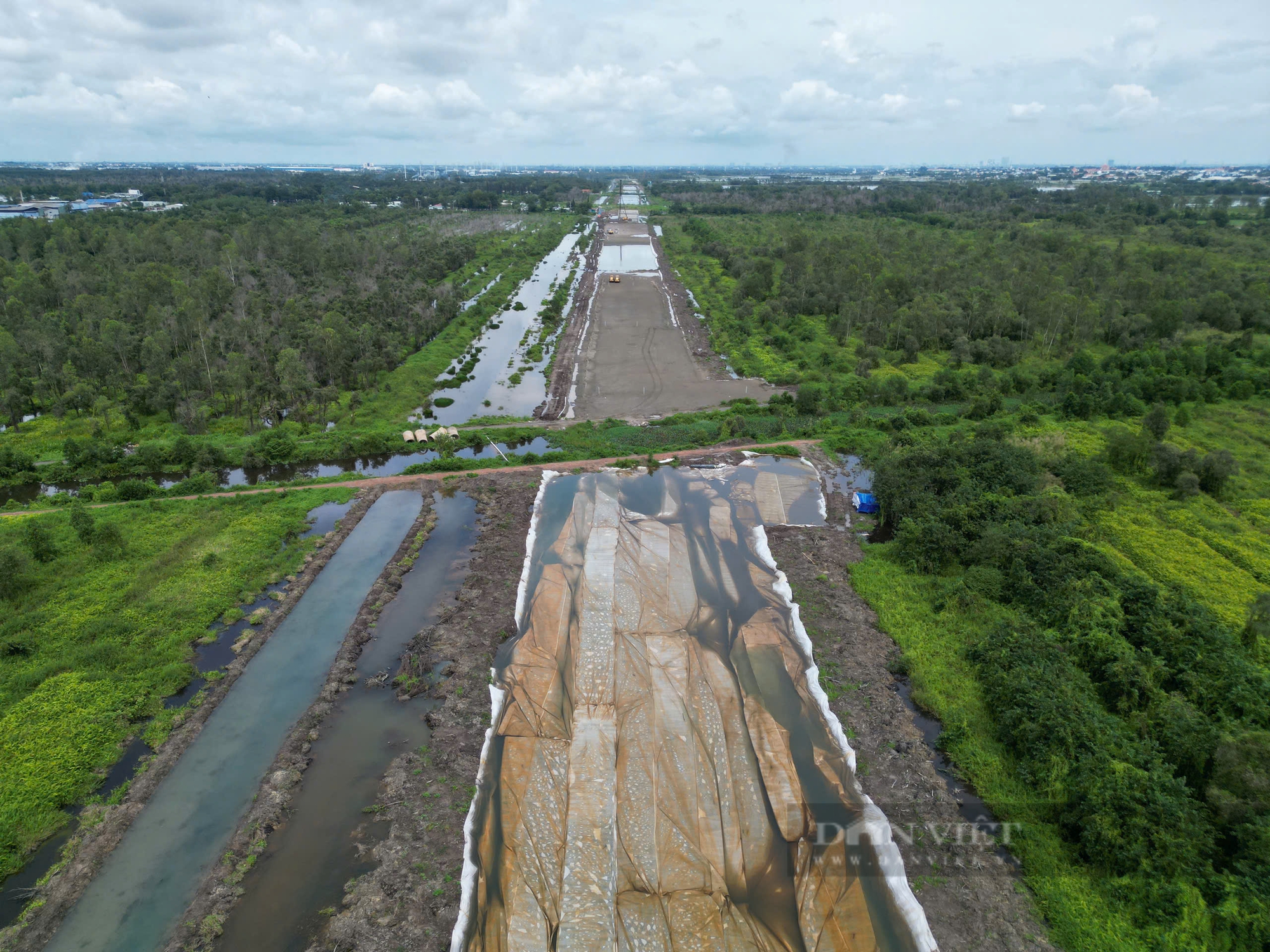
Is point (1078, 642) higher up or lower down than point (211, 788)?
higher up

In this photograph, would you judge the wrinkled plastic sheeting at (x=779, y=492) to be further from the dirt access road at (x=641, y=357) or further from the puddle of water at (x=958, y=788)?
the dirt access road at (x=641, y=357)

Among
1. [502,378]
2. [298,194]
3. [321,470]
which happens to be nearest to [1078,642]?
[321,470]

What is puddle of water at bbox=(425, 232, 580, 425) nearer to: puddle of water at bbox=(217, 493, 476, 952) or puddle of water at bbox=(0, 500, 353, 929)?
puddle of water at bbox=(0, 500, 353, 929)

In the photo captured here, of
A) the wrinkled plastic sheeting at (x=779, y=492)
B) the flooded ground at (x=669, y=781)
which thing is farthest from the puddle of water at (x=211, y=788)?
the wrinkled plastic sheeting at (x=779, y=492)

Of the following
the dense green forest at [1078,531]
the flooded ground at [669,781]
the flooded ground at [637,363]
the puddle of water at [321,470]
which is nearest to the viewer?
the flooded ground at [669,781]

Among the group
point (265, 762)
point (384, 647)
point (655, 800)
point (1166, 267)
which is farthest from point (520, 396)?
point (1166, 267)

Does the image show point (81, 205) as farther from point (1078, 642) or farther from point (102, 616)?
point (1078, 642)

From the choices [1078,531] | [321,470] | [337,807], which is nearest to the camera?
[337,807]

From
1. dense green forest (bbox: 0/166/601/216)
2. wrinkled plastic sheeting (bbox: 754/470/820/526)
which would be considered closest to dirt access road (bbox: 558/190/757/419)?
wrinkled plastic sheeting (bbox: 754/470/820/526)
